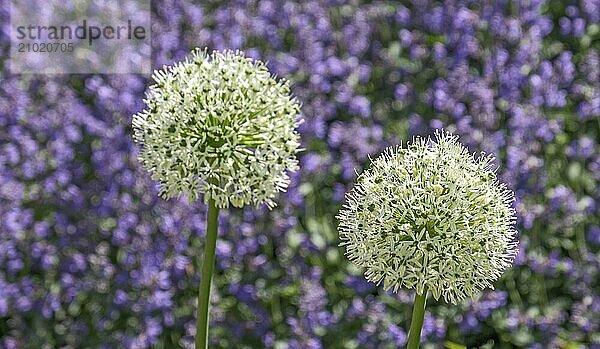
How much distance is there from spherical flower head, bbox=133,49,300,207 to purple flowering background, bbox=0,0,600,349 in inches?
74.0

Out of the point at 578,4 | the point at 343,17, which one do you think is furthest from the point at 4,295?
the point at 578,4

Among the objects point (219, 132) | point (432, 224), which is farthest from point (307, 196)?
point (432, 224)

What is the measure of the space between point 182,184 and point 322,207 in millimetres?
2386

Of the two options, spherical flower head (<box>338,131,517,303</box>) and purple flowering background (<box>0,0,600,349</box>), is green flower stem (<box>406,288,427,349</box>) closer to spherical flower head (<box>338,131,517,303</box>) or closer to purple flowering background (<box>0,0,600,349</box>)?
spherical flower head (<box>338,131,517,303</box>)

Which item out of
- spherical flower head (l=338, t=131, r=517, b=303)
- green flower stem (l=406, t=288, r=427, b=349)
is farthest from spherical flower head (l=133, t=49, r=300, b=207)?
green flower stem (l=406, t=288, r=427, b=349)

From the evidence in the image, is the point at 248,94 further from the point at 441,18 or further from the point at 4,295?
the point at 441,18

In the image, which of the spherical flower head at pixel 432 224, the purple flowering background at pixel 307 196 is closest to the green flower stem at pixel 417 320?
the spherical flower head at pixel 432 224

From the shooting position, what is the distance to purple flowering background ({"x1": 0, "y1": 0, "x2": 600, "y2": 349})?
146 inches

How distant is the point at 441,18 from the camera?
4293mm

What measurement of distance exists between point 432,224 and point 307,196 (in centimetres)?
247

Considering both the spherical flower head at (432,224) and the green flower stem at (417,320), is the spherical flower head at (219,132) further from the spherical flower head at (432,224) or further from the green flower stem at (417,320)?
the green flower stem at (417,320)

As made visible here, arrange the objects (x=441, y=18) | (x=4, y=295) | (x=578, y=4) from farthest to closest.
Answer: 1. (x=578, y=4)
2. (x=441, y=18)
3. (x=4, y=295)

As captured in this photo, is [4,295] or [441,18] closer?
[4,295]

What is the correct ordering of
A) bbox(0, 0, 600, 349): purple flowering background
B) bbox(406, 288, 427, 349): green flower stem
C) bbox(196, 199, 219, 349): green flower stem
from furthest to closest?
bbox(0, 0, 600, 349): purple flowering background, bbox(196, 199, 219, 349): green flower stem, bbox(406, 288, 427, 349): green flower stem
